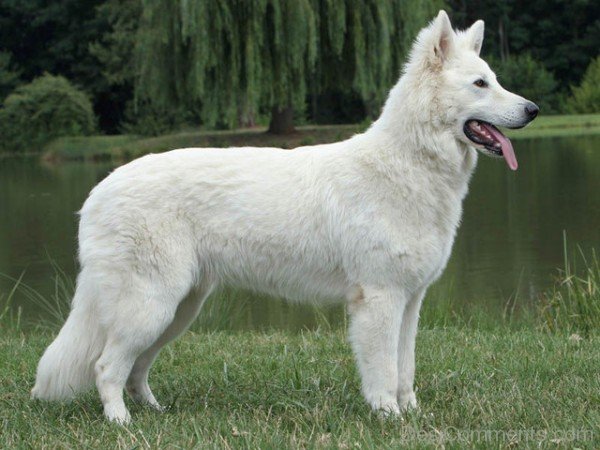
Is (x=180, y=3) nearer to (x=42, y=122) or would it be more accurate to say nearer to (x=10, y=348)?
(x=42, y=122)

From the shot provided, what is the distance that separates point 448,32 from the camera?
4.34m

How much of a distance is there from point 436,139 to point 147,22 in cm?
2015

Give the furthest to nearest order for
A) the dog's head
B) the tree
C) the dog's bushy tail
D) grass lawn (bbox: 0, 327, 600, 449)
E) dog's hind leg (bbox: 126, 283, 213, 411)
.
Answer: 1. the tree
2. dog's hind leg (bbox: 126, 283, 213, 411)
3. the dog's bushy tail
4. the dog's head
5. grass lawn (bbox: 0, 327, 600, 449)

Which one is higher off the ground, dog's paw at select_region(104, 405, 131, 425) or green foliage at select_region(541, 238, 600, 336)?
dog's paw at select_region(104, 405, 131, 425)

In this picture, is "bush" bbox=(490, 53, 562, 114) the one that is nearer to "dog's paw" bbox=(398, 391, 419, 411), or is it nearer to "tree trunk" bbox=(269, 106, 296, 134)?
"tree trunk" bbox=(269, 106, 296, 134)

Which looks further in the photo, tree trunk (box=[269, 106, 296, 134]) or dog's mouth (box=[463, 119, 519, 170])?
tree trunk (box=[269, 106, 296, 134])

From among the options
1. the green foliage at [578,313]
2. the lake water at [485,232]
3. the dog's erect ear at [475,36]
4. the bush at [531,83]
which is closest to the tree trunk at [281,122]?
the lake water at [485,232]

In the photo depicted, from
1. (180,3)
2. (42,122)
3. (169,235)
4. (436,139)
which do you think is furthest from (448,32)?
(42,122)

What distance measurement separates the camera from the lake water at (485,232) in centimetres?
930

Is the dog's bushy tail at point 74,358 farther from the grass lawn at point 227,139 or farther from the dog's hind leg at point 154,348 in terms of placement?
the grass lawn at point 227,139

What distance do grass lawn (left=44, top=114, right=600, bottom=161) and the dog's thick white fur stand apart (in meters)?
19.6

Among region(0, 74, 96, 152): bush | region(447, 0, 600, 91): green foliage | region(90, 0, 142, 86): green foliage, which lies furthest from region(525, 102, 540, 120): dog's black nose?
region(447, 0, 600, 91): green foliage

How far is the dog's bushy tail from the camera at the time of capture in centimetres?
441

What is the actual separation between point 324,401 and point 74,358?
114 cm
